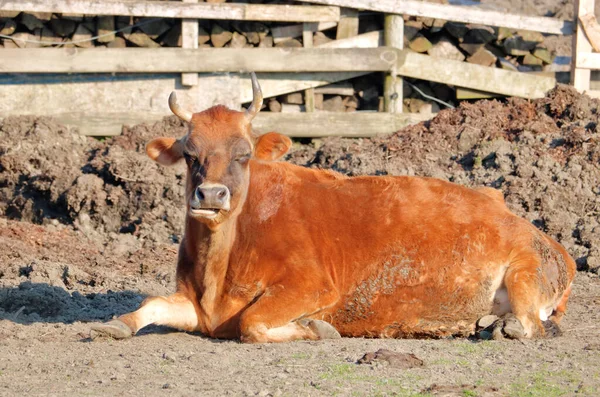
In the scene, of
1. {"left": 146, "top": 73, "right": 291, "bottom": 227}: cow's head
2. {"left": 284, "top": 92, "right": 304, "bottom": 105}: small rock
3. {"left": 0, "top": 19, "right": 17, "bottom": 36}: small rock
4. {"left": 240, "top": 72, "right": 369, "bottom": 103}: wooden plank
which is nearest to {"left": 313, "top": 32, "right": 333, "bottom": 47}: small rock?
{"left": 240, "top": 72, "right": 369, "bottom": 103}: wooden plank

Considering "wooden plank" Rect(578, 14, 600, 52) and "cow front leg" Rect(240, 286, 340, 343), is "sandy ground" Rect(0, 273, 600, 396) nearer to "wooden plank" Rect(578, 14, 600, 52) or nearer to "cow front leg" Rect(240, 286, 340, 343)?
"cow front leg" Rect(240, 286, 340, 343)

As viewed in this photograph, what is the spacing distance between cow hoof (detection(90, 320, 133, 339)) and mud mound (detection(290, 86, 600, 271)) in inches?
236

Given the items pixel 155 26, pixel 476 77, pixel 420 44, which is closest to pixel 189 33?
pixel 155 26

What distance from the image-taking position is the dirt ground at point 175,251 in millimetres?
6703

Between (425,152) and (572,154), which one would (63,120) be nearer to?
(425,152)

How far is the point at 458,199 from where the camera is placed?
9.10 m

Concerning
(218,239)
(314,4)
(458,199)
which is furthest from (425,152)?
(218,239)

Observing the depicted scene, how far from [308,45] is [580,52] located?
169 inches

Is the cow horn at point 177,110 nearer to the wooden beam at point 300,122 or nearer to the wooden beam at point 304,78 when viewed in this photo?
the wooden beam at point 300,122

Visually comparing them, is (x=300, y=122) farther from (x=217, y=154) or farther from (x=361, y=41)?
(x=217, y=154)

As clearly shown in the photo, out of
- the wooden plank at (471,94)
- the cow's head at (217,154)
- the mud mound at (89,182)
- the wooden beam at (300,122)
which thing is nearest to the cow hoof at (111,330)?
the cow's head at (217,154)

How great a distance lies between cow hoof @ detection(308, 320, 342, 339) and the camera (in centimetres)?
819

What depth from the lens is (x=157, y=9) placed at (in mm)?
15656

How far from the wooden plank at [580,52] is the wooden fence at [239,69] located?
0.09 metres
